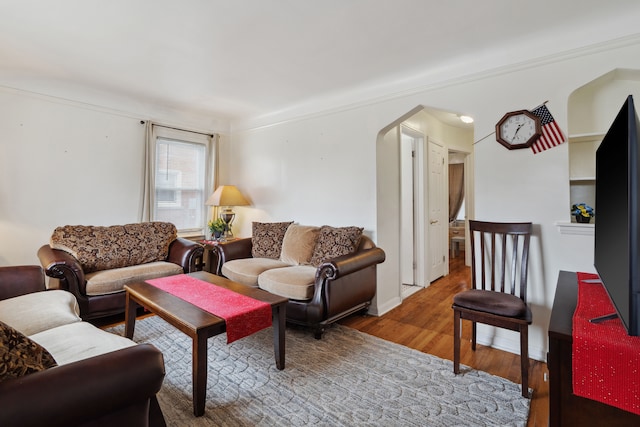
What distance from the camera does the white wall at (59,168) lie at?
3.10 meters

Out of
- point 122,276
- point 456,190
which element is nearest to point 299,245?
point 122,276

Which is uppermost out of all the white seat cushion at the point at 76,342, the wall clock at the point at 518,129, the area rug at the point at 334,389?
the wall clock at the point at 518,129

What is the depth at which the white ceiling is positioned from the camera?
198cm

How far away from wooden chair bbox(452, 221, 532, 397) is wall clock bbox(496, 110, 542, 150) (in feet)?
2.09

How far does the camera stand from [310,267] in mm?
3205

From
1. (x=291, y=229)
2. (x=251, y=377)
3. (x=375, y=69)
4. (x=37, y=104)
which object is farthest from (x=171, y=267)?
(x=375, y=69)

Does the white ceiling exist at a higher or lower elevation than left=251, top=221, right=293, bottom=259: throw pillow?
higher

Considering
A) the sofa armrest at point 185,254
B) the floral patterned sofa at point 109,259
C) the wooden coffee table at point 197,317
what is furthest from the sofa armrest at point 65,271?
the sofa armrest at point 185,254

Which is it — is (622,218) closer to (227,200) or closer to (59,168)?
(227,200)

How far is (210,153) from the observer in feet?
15.3

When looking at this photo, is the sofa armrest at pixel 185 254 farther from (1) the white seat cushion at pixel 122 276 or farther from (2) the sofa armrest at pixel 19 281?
(2) the sofa armrest at pixel 19 281

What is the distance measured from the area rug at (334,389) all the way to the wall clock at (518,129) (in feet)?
5.67

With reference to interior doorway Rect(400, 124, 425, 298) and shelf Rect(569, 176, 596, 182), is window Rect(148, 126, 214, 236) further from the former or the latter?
shelf Rect(569, 176, 596, 182)

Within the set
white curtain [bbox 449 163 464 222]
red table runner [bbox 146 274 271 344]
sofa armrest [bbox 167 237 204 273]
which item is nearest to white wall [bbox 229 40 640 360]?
sofa armrest [bbox 167 237 204 273]
